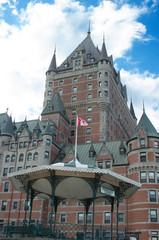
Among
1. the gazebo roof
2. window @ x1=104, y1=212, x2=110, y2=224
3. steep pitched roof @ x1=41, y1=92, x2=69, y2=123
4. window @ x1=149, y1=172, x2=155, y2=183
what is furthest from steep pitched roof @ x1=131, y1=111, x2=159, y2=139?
steep pitched roof @ x1=41, y1=92, x2=69, y2=123

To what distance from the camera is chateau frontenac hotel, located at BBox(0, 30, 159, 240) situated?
46906 millimetres

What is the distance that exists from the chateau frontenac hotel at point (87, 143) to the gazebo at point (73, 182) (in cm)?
1688

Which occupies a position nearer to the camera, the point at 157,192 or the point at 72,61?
the point at 157,192

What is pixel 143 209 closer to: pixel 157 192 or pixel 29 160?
pixel 157 192

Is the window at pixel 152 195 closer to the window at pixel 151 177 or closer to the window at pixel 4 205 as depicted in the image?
the window at pixel 151 177

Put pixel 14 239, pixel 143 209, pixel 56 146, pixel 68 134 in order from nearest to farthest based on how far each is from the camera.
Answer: pixel 14 239 → pixel 143 209 → pixel 56 146 → pixel 68 134

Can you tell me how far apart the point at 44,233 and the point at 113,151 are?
34.9 meters

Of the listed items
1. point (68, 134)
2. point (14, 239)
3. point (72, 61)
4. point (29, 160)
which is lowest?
point (14, 239)

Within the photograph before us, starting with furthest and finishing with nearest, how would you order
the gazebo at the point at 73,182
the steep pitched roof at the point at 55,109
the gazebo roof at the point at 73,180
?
the steep pitched roof at the point at 55,109 < the gazebo roof at the point at 73,180 < the gazebo at the point at 73,182

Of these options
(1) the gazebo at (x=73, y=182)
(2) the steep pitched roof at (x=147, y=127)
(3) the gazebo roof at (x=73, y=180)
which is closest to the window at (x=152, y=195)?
(2) the steep pitched roof at (x=147, y=127)

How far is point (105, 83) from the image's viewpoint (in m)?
78.2

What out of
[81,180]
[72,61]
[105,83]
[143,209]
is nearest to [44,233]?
[81,180]

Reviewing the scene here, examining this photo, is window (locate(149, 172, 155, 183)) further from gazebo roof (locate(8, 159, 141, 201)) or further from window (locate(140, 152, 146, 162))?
gazebo roof (locate(8, 159, 141, 201))

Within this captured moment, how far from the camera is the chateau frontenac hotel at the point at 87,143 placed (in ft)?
154
